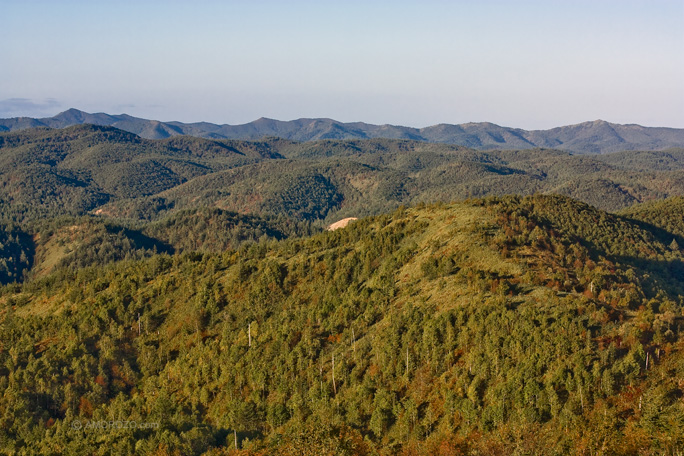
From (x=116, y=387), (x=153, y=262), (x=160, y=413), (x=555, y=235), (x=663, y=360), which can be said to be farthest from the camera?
(x=153, y=262)

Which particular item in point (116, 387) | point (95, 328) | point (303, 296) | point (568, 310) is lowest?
point (116, 387)

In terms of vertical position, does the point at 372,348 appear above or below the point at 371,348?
above

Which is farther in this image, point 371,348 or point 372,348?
point 371,348

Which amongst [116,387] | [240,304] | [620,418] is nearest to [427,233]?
[240,304]

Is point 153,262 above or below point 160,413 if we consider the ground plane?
above

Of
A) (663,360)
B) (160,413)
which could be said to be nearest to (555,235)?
(663,360)

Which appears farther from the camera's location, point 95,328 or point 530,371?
point 95,328

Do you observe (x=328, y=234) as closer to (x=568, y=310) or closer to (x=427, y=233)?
(x=427, y=233)

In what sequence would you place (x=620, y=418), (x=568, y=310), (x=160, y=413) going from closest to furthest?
(x=620, y=418) < (x=568, y=310) < (x=160, y=413)
